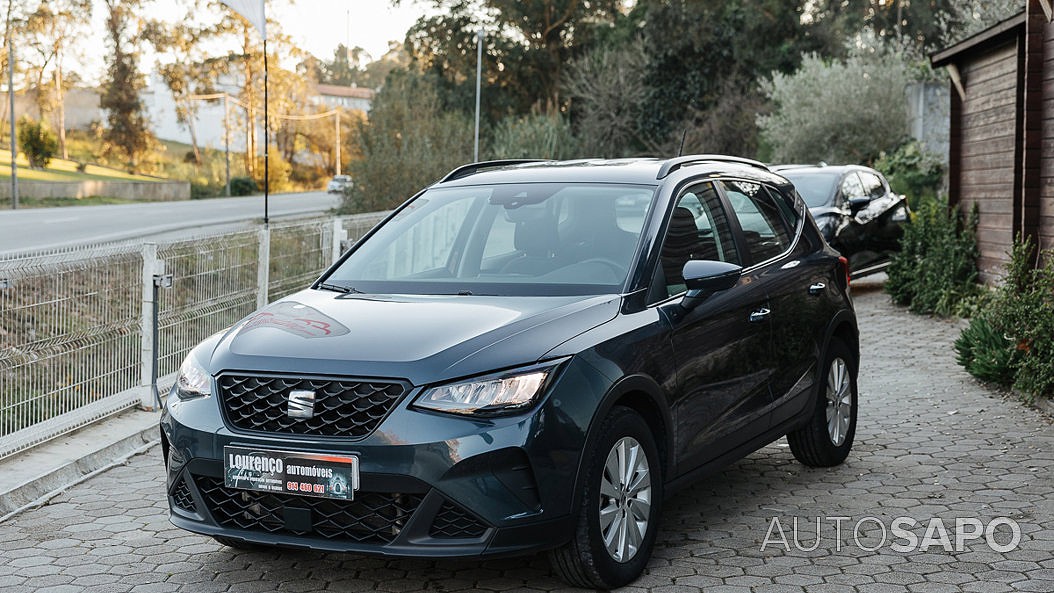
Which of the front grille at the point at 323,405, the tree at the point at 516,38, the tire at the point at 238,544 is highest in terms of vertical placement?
the tree at the point at 516,38

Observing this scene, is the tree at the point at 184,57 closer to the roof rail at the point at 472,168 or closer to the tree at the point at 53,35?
the tree at the point at 53,35

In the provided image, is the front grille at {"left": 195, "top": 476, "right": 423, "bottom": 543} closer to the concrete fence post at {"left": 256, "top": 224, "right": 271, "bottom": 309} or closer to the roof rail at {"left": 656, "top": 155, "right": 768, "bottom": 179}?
the roof rail at {"left": 656, "top": 155, "right": 768, "bottom": 179}

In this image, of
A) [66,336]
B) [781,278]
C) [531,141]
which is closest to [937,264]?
[781,278]

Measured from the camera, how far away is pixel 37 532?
5.96 meters

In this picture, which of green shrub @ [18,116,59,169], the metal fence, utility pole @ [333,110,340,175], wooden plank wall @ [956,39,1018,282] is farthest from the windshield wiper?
utility pole @ [333,110,340,175]

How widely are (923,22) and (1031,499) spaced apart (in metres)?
52.9

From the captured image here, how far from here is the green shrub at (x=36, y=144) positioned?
60.1 m

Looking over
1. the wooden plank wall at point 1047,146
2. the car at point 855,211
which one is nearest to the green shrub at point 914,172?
the car at point 855,211

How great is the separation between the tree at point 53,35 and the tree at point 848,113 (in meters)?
43.2

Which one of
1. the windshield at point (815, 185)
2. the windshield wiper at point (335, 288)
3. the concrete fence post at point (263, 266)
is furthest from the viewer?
the windshield at point (815, 185)

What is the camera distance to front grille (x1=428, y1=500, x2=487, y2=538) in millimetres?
4430

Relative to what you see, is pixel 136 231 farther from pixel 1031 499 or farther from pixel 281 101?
pixel 281 101

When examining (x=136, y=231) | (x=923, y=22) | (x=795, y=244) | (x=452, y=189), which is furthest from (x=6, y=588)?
(x=923, y=22)

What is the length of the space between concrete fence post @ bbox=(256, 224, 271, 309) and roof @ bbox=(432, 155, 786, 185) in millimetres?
4574
